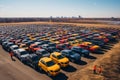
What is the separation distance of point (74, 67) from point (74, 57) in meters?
2.32

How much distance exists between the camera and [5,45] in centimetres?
3522

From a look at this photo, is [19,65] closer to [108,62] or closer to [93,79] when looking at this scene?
[93,79]

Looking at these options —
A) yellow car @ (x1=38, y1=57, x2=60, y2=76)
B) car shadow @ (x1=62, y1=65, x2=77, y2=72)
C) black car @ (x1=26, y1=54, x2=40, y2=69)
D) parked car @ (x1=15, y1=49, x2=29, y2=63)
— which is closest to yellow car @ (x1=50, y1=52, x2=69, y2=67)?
car shadow @ (x1=62, y1=65, x2=77, y2=72)

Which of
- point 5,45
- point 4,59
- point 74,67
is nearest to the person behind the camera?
point 74,67

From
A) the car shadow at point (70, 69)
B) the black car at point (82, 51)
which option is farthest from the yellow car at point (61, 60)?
the black car at point (82, 51)

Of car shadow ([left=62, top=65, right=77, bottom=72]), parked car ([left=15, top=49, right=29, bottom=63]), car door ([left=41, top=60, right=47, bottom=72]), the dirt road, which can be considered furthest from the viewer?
parked car ([left=15, top=49, right=29, bottom=63])

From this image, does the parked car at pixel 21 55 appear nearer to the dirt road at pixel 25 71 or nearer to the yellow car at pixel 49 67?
the dirt road at pixel 25 71

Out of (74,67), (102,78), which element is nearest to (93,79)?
(102,78)

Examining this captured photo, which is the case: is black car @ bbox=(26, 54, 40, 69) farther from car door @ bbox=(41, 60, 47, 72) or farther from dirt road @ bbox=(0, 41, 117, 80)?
car door @ bbox=(41, 60, 47, 72)

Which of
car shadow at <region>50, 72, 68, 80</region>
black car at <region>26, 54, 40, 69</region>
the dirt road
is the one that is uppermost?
black car at <region>26, 54, 40, 69</region>

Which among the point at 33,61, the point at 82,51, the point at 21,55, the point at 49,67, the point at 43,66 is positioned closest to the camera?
the point at 49,67

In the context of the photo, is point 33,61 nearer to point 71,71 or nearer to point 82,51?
point 71,71

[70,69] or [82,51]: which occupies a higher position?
[82,51]

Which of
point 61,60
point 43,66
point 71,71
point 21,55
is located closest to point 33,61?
point 43,66
